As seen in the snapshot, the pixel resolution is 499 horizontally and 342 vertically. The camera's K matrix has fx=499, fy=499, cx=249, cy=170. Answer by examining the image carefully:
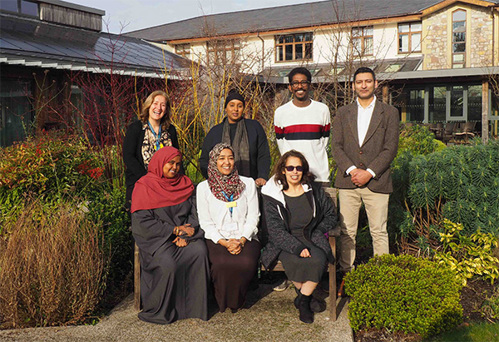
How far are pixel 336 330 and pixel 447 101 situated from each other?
1896 cm

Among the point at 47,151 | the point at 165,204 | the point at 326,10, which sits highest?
the point at 326,10

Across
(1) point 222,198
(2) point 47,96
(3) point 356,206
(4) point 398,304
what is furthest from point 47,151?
(2) point 47,96

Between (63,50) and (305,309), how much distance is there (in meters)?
10.8

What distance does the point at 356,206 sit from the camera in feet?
15.4

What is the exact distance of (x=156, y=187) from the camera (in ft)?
14.1

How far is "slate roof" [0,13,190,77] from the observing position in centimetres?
1059

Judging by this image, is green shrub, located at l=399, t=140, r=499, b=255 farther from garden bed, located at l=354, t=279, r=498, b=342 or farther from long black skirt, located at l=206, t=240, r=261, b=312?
long black skirt, located at l=206, t=240, r=261, b=312

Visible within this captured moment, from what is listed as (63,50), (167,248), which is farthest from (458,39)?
(167,248)

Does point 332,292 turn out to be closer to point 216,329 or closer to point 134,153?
point 216,329

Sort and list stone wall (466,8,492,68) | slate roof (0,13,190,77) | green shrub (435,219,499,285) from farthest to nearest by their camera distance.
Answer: stone wall (466,8,492,68) → slate roof (0,13,190,77) → green shrub (435,219,499,285)

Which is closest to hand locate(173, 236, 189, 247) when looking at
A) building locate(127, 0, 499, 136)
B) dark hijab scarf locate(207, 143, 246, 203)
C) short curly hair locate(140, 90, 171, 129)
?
dark hijab scarf locate(207, 143, 246, 203)

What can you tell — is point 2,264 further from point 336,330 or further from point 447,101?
point 447,101

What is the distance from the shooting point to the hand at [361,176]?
4.42 meters

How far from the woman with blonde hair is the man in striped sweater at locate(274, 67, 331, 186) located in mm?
1116
